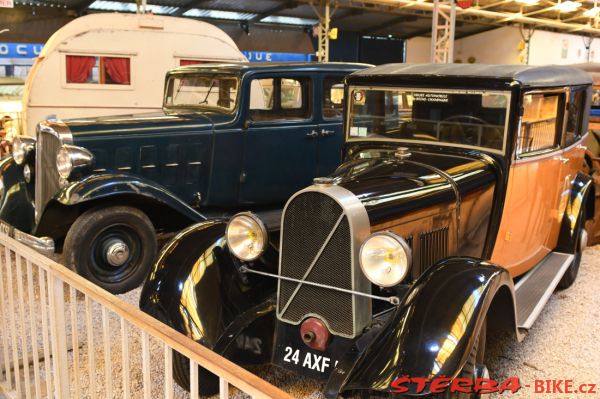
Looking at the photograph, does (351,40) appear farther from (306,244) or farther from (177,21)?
(306,244)

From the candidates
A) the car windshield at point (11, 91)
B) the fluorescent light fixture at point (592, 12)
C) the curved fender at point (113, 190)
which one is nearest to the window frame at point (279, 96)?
the curved fender at point (113, 190)

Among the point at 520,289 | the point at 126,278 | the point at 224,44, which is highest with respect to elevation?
the point at 224,44

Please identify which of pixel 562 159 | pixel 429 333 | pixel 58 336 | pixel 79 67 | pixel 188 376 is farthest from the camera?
pixel 79 67

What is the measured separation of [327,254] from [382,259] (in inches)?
10.3

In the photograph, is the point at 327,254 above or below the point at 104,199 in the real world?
above

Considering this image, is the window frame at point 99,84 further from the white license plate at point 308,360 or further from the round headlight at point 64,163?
the white license plate at point 308,360

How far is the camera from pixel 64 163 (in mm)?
4188

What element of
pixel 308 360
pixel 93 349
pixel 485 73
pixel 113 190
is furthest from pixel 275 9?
pixel 93 349

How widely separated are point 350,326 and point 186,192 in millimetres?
2816

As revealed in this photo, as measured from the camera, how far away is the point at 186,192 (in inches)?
191

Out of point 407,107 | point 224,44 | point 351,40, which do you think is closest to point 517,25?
point 351,40

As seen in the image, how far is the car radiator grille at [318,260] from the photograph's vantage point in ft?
7.73

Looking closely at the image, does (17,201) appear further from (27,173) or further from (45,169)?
(45,169)

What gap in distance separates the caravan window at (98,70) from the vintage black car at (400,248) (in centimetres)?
481
